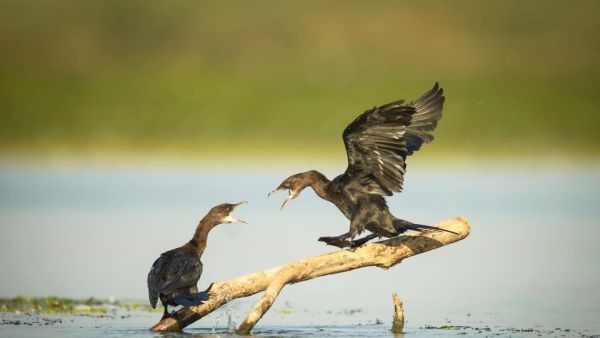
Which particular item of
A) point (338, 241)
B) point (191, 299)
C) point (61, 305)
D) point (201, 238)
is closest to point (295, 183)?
point (338, 241)

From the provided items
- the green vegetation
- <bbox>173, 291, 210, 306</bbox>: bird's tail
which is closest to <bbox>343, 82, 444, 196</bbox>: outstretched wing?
<bbox>173, 291, 210, 306</bbox>: bird's tail

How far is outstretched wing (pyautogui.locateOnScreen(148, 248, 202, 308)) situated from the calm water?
0.58 meters

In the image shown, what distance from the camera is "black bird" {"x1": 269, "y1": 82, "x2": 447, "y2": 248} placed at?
11242 mm

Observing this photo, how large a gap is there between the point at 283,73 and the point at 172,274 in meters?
24.8

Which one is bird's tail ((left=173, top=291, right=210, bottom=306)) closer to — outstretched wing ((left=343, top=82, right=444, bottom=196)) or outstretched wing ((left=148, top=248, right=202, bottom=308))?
outstretched wing ((left=148, top=248, right=202, bottom=308))

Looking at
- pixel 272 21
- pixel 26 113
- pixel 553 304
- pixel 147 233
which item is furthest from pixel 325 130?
pixel 553 304

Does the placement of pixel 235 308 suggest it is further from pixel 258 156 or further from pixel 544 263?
pixel 258 156

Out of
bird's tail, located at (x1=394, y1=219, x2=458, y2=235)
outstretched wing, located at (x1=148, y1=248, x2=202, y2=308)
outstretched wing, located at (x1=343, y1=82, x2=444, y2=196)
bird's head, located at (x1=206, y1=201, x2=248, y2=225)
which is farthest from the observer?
bird's head, located at (x1=206, y1=201, x2=248, y2=225)

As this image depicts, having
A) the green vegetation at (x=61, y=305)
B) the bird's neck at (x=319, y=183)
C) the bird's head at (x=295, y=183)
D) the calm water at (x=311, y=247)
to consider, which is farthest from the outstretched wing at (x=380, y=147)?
the green vegetation at (x=61, y=305)

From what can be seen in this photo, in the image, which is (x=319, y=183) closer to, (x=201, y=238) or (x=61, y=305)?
(x=201, y=238)

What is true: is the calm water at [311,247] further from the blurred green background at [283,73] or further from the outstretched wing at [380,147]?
the blurred green background at [283,73]

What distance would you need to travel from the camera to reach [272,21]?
39.5 meters

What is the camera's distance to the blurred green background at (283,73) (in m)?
28.9

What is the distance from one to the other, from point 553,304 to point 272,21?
2718cm
